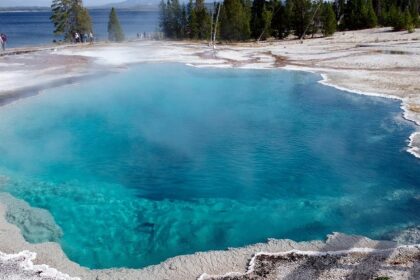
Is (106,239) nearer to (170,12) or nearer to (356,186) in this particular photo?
(356,186)

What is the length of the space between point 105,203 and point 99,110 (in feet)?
24.4

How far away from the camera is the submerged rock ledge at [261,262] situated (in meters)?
6.23

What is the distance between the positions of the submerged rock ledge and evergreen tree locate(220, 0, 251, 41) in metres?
36.8

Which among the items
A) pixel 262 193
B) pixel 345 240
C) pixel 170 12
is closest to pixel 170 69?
pixel 262 193

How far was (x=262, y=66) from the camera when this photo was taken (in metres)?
24.0

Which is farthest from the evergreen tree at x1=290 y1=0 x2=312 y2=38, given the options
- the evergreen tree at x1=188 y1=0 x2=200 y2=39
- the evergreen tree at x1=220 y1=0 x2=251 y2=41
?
the evergreen tree at x1=188 y1=0 x2=200 y2=39

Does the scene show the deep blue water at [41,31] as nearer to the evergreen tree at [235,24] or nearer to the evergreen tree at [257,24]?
the evergreen tree at [257,24]

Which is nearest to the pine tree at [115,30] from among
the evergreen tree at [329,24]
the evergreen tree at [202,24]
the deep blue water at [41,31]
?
the evergreen tree at [202,24]

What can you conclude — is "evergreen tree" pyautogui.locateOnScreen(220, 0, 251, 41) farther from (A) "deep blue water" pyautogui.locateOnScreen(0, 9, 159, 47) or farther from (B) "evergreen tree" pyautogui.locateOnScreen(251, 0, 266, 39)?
(A) "deep blue water" pyautogui.locateOnScreen(0, 9, 159, 47)

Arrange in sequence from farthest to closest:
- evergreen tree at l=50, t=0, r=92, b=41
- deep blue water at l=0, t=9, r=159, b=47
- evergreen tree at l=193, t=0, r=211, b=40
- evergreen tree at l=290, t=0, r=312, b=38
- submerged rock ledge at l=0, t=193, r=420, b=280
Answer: deep blue water at l=0, t=9, r=159, b=47 < evergreen tree at l=50, t=0, r=92, b=41 < evergreen tree at l=193, t=0, r=211, b=40 < evergreen tree at l=290, t=0, r=312, b=38 < submerged rock ledge at l=0, t=193, r=420, b=280

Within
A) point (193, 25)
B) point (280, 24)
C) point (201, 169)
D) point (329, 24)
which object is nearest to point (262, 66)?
point (201, 169)

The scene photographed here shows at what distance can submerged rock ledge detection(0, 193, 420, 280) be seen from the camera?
6.23 metres

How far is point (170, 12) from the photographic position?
50.8 m

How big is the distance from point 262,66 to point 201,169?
14.6 meters
